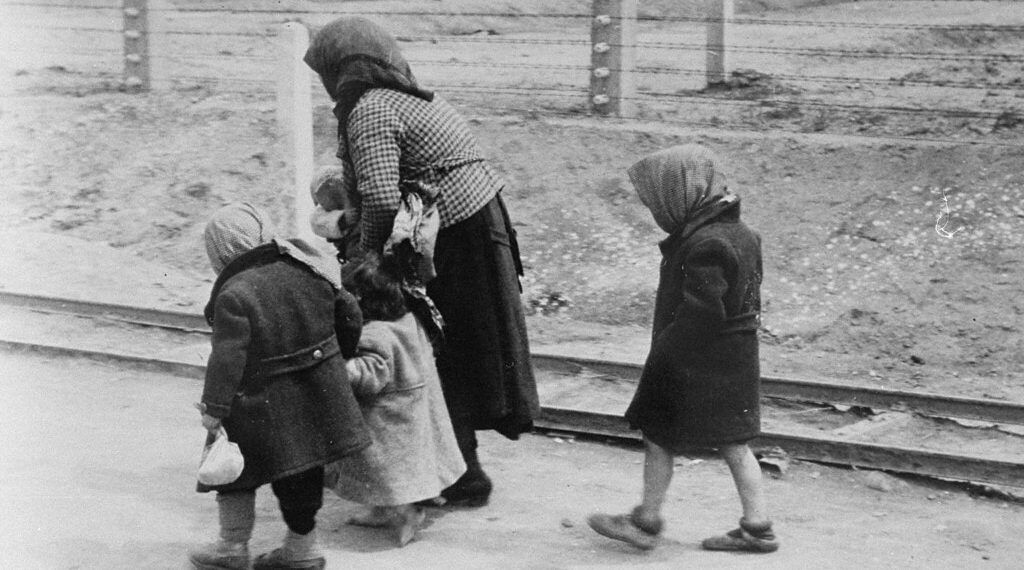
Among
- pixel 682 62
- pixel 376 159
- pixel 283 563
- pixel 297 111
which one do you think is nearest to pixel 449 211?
pixel 376 159

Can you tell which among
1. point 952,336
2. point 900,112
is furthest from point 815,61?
point 952,336

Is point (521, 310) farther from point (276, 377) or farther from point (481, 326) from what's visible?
point (276, 377)

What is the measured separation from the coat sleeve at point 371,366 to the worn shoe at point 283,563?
60 cm

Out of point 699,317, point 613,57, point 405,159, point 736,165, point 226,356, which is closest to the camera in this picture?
point 226,356

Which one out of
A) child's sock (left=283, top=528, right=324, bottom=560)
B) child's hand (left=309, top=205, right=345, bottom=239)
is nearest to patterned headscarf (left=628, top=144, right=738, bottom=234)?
child's hand (left=309, top=205, right=345, bottom=239)

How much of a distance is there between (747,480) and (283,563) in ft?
5.25

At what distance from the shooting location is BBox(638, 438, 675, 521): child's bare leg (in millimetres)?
5316

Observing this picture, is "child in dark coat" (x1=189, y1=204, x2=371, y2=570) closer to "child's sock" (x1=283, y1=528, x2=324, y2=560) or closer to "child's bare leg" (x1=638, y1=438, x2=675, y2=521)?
"child's sock" (x1=283, y1=528, x2=324, y2=560)

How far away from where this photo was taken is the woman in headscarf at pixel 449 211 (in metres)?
5.42

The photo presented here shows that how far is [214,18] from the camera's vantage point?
17531 mm

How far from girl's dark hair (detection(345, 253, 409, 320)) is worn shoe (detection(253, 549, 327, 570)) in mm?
882

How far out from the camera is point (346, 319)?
16.5 ft

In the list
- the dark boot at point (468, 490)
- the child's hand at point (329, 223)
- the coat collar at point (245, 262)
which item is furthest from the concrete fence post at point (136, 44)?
the coat collar at point (245, 262)

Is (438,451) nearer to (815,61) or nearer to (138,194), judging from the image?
(138,194)
